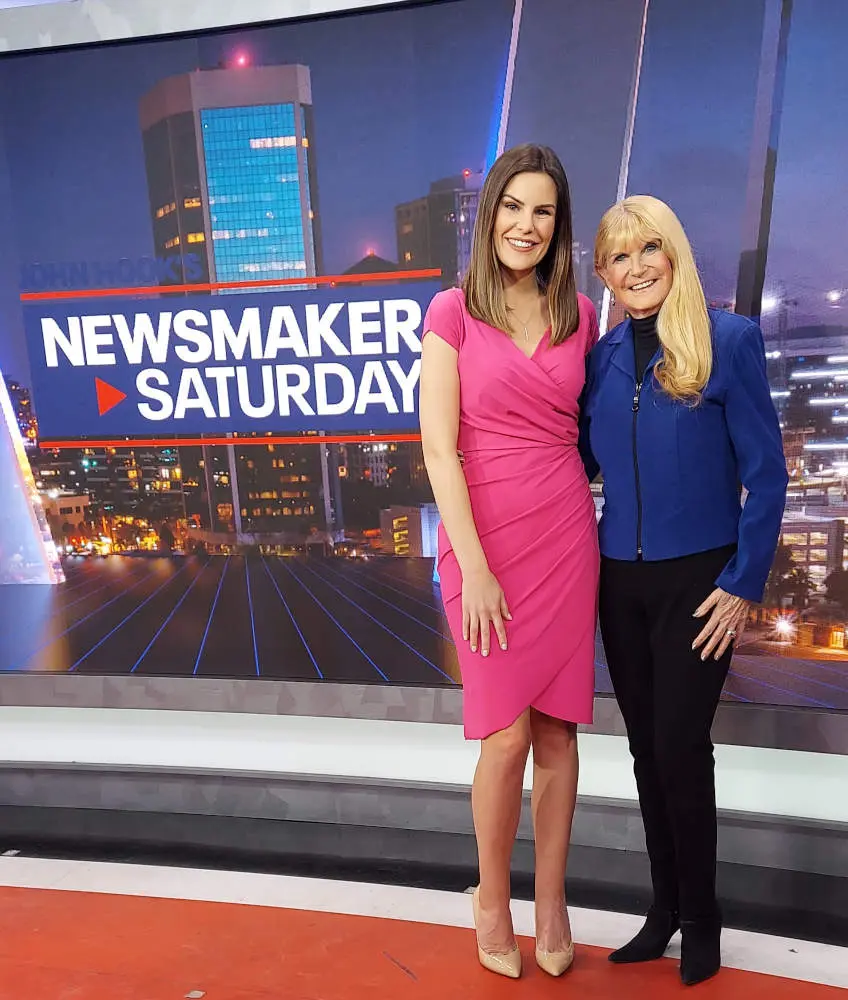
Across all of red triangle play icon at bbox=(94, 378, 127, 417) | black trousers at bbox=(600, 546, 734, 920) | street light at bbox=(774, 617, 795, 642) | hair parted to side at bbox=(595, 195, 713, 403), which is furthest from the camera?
red triangle play icon at bbox=(94, 378, 127, 417)

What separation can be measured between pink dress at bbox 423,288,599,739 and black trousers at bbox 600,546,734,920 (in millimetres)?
82

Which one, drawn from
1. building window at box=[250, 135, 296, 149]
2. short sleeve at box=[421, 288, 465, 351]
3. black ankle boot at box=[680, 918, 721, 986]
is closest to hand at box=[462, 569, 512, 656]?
short sleeve at box=[421, 288, 465, 351]

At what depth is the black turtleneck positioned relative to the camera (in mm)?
1559

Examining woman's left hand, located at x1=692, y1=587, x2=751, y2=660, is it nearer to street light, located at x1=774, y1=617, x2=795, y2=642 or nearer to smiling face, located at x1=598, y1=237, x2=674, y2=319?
smiling face, located at x1=598, y1=237, x2=674, y2=319

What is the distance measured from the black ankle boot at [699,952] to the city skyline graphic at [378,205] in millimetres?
674

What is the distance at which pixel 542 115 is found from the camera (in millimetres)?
2143

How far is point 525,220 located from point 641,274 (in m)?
0.24

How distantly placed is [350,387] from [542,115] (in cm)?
88

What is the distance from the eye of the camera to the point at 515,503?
163 centimetres

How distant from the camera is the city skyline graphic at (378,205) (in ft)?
6.63

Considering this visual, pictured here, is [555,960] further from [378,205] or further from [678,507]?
[378,205]

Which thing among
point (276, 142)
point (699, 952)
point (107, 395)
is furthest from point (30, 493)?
point (699, 952)

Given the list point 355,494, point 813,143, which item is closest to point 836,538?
point 813,143

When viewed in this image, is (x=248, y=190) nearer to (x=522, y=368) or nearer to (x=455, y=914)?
(x=522, y=368)
